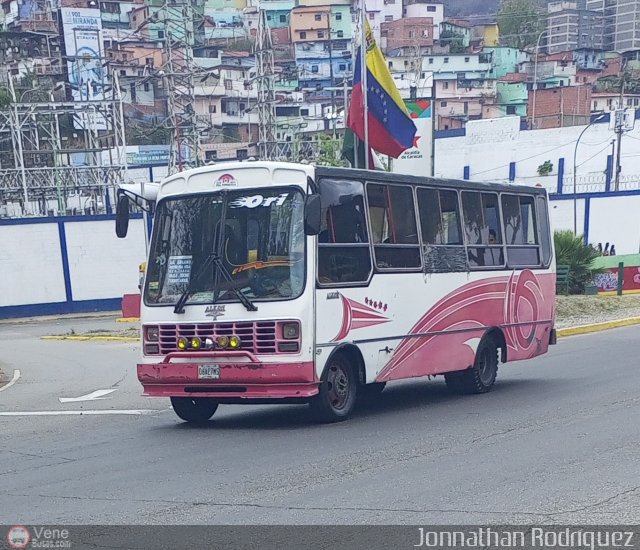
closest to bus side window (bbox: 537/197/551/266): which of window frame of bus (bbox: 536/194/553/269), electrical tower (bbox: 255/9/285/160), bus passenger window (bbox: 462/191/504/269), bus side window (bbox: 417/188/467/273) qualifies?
window frame of bus (bbox: 536/194/553/269)

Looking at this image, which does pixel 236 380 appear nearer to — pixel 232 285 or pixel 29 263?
pixel 232 285

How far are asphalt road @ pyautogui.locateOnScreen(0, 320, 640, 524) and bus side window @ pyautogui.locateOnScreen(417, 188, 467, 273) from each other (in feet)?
6.22

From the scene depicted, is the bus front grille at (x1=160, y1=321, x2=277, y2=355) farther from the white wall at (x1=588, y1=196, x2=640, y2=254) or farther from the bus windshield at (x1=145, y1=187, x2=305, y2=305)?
the white wall at (x1=588, y1=196, x2=640, y2=254)

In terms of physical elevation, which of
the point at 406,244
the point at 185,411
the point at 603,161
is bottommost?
A: the point at 603,161

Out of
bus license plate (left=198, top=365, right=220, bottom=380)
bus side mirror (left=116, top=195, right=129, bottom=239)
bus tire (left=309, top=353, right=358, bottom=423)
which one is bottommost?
bus tire (left=309, top=353, right=358, bottom=423)

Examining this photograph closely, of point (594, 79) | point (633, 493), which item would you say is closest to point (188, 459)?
point (633, 493)

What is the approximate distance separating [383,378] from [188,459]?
3237 mm

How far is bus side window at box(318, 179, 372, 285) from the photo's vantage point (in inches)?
422

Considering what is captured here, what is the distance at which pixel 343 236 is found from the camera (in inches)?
437

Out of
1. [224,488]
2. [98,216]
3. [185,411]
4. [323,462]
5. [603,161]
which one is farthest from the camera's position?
[603,161]

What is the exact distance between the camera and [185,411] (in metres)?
11.7

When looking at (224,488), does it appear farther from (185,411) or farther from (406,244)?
(406,244)

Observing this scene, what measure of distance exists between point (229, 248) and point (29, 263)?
104 ft

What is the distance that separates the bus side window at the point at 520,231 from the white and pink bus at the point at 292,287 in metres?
1.86
